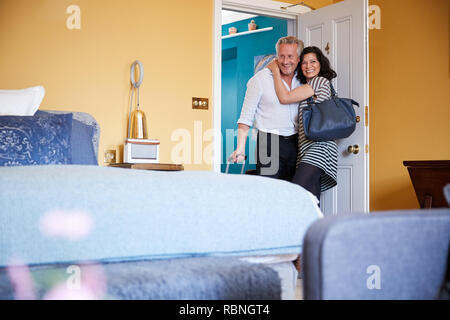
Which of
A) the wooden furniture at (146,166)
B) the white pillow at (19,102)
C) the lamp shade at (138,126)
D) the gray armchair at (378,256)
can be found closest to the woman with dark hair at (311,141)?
the wooden furniture at (146,166)

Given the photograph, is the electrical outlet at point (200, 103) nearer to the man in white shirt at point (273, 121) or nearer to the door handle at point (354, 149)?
the man in white shirt at point (273, 121)

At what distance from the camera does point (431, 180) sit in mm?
2836

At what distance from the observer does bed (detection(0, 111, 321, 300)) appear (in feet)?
3.88

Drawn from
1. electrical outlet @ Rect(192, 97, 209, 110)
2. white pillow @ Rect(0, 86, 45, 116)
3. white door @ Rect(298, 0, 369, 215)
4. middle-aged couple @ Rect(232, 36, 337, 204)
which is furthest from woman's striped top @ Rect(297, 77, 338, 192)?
white pillow @ Rect(0, 86, 45, 116)

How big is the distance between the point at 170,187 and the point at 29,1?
9.54 feet

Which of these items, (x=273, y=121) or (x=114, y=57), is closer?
(x=273, y=121)

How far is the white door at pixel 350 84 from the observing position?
11.9 feet

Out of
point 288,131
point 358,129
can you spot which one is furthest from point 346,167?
point 288,131

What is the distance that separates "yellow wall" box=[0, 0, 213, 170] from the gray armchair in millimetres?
3168

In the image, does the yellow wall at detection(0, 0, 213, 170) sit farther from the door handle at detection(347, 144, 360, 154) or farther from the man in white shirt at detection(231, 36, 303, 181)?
the door handle at detection(347, 144, 360, 154)

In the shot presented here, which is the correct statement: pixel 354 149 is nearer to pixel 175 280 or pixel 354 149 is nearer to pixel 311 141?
pixel 311 141

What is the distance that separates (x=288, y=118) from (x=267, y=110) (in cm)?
16

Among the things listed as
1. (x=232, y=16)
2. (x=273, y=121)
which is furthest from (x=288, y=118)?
(x=232, y=16)

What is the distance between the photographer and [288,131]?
3.36m
